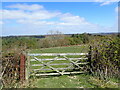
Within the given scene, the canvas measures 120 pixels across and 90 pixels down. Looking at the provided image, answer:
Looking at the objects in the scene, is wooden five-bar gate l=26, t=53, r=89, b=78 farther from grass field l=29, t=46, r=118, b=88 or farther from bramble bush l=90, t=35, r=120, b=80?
bramble bush l=90, t=35, r=120, b=80

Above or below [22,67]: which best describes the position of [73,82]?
below

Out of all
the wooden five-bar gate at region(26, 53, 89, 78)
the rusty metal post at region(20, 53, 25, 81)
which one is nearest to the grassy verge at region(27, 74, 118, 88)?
the wooden five-bar gate at region(26, 53, 89, 78)

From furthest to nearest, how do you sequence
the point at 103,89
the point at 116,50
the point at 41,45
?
1. the point at 41,45
2. the point at 116,50
3. the point at 103,89

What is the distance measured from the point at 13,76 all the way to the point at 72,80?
238cm

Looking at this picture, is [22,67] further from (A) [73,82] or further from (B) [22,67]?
(A) [73,82]

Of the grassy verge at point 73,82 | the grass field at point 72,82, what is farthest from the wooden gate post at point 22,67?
the grassy verge at point 73,82

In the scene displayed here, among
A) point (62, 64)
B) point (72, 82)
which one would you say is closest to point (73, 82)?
point (72, 82)

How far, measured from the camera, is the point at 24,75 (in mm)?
4621

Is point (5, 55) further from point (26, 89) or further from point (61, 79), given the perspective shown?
point (61, 79)

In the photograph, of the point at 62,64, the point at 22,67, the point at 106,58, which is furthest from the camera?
the point at 62,64

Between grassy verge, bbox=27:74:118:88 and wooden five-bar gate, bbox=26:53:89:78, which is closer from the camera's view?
grassy verge, bbox=27:74:118:88

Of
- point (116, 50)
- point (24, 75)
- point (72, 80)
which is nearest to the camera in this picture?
point (24, 75)

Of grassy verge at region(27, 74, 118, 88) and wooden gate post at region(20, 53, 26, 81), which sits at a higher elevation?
wooden gate post at region(20, 53, 26, 81)

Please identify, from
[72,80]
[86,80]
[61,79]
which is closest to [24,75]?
[61,79]
